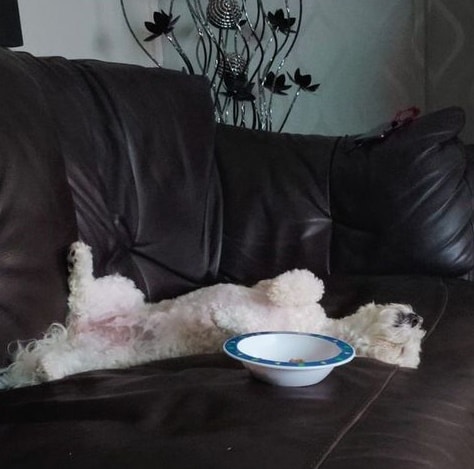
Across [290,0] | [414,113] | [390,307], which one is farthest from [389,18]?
[390,307]

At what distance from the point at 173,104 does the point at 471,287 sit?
0.79 meters

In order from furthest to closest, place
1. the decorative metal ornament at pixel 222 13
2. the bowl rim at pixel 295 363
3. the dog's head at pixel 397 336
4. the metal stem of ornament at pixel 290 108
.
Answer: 1. the metal stem of ornament at pixel 290 108
2. the decorative metal ornament at pixel 222 13
3. the dog's head at pixel 397 336
4. the bowl rim at pixel 295 363

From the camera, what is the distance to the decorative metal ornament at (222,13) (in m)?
2.62

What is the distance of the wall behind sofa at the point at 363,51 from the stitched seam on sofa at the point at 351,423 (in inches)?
68.8

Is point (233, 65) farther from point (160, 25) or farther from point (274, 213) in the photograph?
point (274, 213)

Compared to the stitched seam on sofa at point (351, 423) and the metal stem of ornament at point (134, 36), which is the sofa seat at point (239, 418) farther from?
the metal stem of ornament at point (134, 36)

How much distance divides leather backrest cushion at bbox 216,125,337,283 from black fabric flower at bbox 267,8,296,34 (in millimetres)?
857

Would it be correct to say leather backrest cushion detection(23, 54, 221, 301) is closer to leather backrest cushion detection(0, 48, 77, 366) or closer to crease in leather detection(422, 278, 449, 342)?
leather backrest cushion detection(0, 48, 77, 366)

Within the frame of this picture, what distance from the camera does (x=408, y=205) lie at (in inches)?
72.4

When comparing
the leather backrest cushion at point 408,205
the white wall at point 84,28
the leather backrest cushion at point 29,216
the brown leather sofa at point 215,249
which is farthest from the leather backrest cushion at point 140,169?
the white wall at point 84,28

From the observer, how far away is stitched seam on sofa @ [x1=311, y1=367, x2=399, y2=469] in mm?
896

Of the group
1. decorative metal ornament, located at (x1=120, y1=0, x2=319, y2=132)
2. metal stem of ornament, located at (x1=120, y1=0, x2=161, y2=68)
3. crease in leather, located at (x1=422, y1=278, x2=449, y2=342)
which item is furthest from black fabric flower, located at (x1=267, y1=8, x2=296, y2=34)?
crease in leather, located at (x1=422, y1=278, x2=449, y2=342)

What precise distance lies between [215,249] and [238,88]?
0.98 metres

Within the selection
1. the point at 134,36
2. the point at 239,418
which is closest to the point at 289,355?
the point at 239,418
